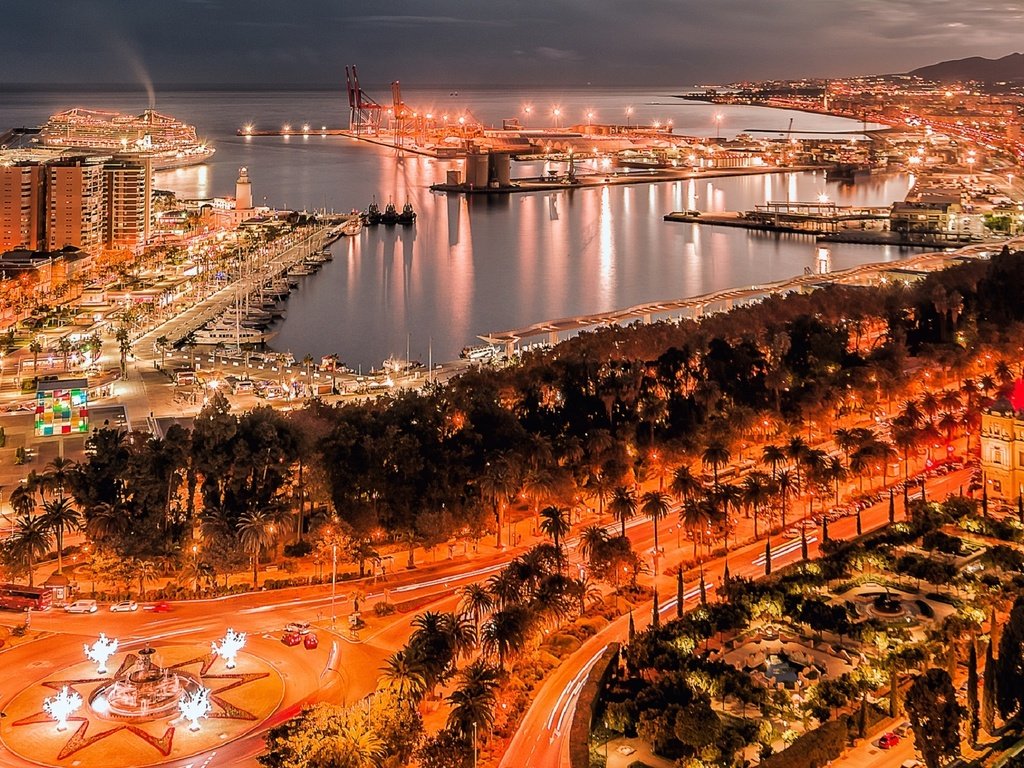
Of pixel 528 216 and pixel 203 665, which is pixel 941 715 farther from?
pixel 528 216

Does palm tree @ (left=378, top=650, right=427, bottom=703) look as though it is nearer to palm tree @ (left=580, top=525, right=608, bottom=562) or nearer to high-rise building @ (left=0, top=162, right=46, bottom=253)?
palm tree @ (left=580, top=525, right=608, bottom=562)

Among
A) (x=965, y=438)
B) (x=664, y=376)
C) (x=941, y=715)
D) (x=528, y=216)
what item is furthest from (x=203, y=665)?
(x=528, y=216)

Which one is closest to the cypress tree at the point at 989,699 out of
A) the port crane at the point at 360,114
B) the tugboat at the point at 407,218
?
the tugboat at the point at 407,218

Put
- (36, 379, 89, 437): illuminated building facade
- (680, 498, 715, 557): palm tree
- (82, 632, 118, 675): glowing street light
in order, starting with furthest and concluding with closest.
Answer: (36, 379, 89, 437): illuminated building facade, (680, 498, 715, 557): palm tree, (82, 632, 118, 675): glowing street light

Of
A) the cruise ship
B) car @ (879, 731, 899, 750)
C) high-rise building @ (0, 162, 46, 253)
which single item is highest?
the cruise ship

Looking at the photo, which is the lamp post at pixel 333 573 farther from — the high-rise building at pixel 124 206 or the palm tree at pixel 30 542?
the high-rise building at pixel 124 206

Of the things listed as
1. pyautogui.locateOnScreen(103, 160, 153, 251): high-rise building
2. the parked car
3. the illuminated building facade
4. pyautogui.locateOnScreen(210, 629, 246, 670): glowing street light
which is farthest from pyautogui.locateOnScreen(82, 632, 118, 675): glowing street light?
pyautogui.locateOnScreen(103, 160, 153, 251): high-rise building
